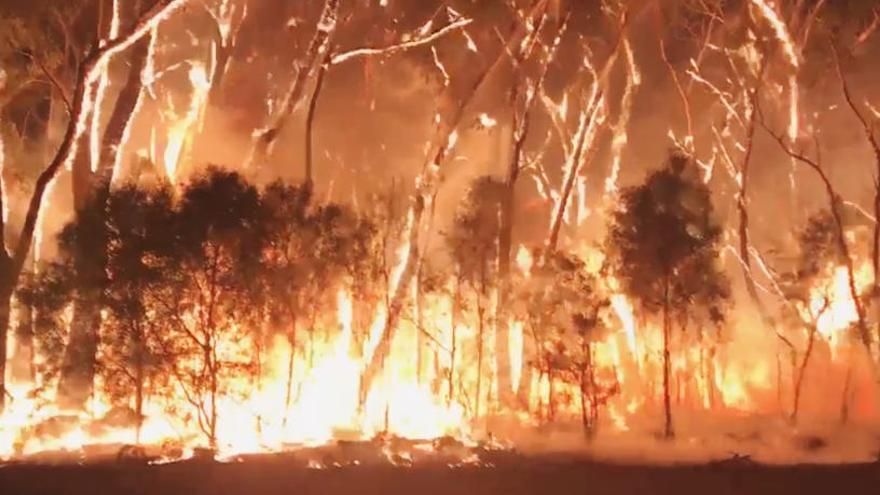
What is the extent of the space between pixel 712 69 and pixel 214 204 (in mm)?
16947

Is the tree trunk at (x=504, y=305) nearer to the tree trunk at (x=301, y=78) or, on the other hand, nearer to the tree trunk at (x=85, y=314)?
the tree trunk at (x=301, y=78)

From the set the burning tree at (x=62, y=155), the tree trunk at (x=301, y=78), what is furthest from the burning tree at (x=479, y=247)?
the burning tree at (x=62, y=155)

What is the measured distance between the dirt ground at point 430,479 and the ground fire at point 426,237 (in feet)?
3.04

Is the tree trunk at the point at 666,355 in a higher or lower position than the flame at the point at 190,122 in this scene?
lower

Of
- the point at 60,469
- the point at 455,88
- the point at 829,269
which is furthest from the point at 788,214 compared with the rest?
the point at 60,469

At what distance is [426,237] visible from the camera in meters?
25.6

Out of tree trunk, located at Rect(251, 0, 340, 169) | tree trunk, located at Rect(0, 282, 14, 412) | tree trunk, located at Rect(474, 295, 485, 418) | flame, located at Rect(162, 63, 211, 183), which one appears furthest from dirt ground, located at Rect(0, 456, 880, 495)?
flame, located at Rect(162, 63, 211, 183)

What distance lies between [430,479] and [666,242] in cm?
669

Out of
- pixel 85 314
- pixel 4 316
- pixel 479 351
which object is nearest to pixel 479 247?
pixel 479 351

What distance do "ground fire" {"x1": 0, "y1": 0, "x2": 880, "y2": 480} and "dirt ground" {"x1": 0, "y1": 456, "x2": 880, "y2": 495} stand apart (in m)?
0.93

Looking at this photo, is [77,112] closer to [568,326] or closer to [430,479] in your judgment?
[430,479]

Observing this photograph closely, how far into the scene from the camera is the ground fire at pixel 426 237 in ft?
59.5

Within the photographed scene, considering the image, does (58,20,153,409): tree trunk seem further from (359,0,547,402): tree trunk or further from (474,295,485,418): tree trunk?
(474,295,485,418): tree trunk

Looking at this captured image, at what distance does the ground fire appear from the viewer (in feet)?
59.5
